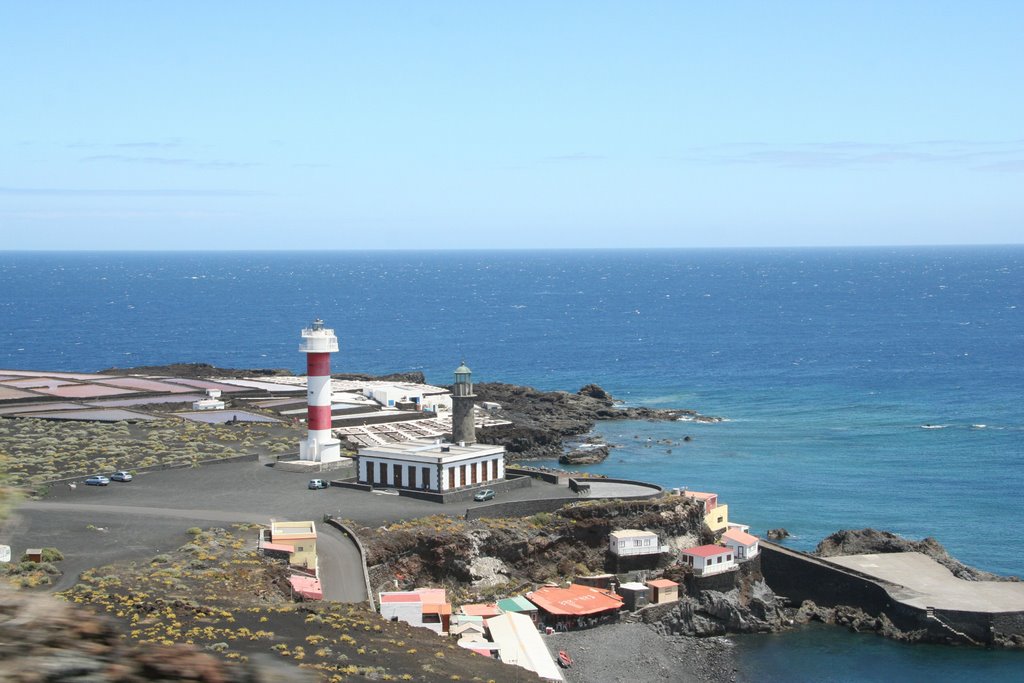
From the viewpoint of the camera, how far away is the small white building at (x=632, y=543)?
46.2 m

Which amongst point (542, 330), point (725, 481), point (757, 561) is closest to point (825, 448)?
point (725, 481)

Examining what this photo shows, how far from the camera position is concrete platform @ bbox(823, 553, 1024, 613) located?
147ft

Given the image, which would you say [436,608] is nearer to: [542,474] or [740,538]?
[740,538]

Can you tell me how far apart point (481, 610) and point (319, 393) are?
685 inches

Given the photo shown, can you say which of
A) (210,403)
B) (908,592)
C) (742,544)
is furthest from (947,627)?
(210,403)

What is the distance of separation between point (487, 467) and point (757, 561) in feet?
40.0

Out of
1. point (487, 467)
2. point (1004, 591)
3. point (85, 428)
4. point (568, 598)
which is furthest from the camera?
point (85, 428)

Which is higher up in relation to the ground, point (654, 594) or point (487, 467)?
point (487, 467)

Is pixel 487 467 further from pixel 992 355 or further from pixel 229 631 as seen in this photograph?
pixel 992 355

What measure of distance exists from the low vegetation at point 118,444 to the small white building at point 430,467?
10.3 metres

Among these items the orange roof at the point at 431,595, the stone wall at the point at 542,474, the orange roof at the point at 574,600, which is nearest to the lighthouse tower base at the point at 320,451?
the stone wall at the point at 542,474

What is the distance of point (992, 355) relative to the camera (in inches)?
5482

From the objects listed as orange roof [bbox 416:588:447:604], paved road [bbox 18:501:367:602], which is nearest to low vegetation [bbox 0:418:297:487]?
paved road [bbox 18:501:367:602]

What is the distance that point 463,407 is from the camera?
5412 centimetres
